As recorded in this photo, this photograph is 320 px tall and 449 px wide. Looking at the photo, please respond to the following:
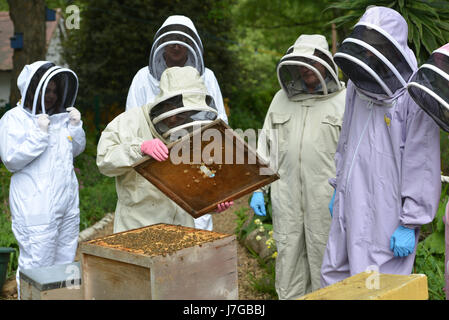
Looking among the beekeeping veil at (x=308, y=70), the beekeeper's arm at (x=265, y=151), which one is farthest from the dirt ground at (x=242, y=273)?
the beekeeping veil at (x=308, y=70)

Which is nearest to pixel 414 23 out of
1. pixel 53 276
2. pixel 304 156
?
pixel 304 156

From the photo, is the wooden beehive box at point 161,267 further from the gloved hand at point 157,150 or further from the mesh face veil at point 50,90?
the mesh face veil at point 50,90

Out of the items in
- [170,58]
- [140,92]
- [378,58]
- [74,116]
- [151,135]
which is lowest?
[151,135]

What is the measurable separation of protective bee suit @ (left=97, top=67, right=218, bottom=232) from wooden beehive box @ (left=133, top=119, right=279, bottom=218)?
193mm

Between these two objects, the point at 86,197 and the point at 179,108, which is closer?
the point at 179,108

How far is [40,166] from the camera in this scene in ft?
13.4

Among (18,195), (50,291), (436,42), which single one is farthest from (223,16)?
(50,291)

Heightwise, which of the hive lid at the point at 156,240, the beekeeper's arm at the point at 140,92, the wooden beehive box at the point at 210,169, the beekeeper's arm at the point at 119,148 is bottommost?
the hive lid at the point at 156,240

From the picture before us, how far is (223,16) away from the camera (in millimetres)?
13727

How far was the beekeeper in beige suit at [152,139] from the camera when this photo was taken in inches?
Answer: 122

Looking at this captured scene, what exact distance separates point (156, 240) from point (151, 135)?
1119 millimetres

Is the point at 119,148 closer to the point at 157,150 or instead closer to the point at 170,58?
the point at 157,150

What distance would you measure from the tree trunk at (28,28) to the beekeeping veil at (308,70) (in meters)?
6.64

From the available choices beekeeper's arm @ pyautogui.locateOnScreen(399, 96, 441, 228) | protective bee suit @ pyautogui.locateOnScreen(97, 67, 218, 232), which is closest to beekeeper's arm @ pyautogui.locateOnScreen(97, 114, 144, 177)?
protective bee suit @ pyautogui.locateOnScreen(97, 67, 218, 232)
